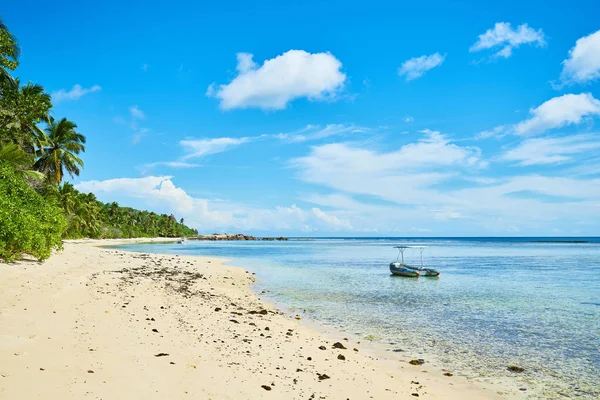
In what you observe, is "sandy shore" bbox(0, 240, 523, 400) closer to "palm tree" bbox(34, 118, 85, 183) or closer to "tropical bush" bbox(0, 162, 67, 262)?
"tropical bush" bbox(0, 162, 67, 262)

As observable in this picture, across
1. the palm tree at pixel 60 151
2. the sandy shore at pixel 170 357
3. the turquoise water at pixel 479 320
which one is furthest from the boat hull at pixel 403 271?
the palm tree at pixel 60 151

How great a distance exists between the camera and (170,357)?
930cm

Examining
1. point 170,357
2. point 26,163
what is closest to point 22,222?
point 26,163

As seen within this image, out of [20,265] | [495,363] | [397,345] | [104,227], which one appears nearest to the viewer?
[495,363]

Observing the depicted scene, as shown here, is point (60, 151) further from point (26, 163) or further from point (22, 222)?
point (22, 222)

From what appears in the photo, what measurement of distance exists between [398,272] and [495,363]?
30.0m

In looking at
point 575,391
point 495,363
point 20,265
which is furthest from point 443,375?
point 20,265

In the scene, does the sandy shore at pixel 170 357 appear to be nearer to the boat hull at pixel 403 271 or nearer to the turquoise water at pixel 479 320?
the turquoise water at pixel 479 320

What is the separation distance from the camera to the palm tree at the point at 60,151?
2058 inches

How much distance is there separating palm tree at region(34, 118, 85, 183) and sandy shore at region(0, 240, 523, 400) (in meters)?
42.0

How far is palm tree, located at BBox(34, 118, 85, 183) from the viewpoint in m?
52.3

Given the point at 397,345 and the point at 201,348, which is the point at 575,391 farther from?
the point at 201,348

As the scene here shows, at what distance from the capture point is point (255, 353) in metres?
10.7

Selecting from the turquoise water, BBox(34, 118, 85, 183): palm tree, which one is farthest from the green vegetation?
the turquoise water
